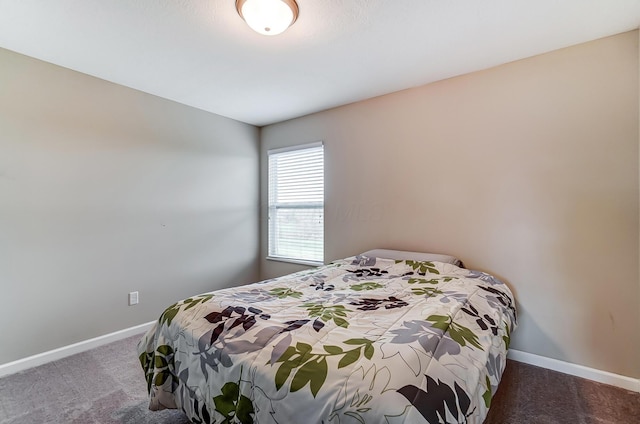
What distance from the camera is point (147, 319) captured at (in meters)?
2.86

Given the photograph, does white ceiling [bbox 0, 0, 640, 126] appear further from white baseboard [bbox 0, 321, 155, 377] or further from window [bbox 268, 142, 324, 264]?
white baseboard [bbox 0, 321, 155, 377]

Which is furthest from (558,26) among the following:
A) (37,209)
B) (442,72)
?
(37,209)

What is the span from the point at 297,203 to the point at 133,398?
239 cm

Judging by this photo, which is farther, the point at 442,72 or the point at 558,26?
the point at 442,72

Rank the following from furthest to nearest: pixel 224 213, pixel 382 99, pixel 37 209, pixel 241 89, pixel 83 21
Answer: pixel 224 213 → pixel 382 99 → pixel 241 89 → pixel 37 209 → pixel 83 21

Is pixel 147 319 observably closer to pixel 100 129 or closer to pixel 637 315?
pixel 100 129

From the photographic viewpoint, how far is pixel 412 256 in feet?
8.30

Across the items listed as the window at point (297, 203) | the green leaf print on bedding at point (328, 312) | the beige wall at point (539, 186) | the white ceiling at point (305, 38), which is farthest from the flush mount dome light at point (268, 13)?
the window at point (297, 203)

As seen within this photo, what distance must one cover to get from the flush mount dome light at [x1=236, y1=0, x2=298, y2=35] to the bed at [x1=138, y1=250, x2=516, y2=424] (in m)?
1.57

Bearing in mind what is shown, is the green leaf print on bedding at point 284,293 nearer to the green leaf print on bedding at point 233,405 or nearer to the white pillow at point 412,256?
the green leaf print on bedding at point 233,405

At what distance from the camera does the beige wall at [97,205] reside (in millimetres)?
2148

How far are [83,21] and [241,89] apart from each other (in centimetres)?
120

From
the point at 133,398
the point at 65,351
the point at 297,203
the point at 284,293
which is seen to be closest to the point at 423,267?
the point at 284,293

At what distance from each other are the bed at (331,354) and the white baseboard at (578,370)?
0.63 metres
